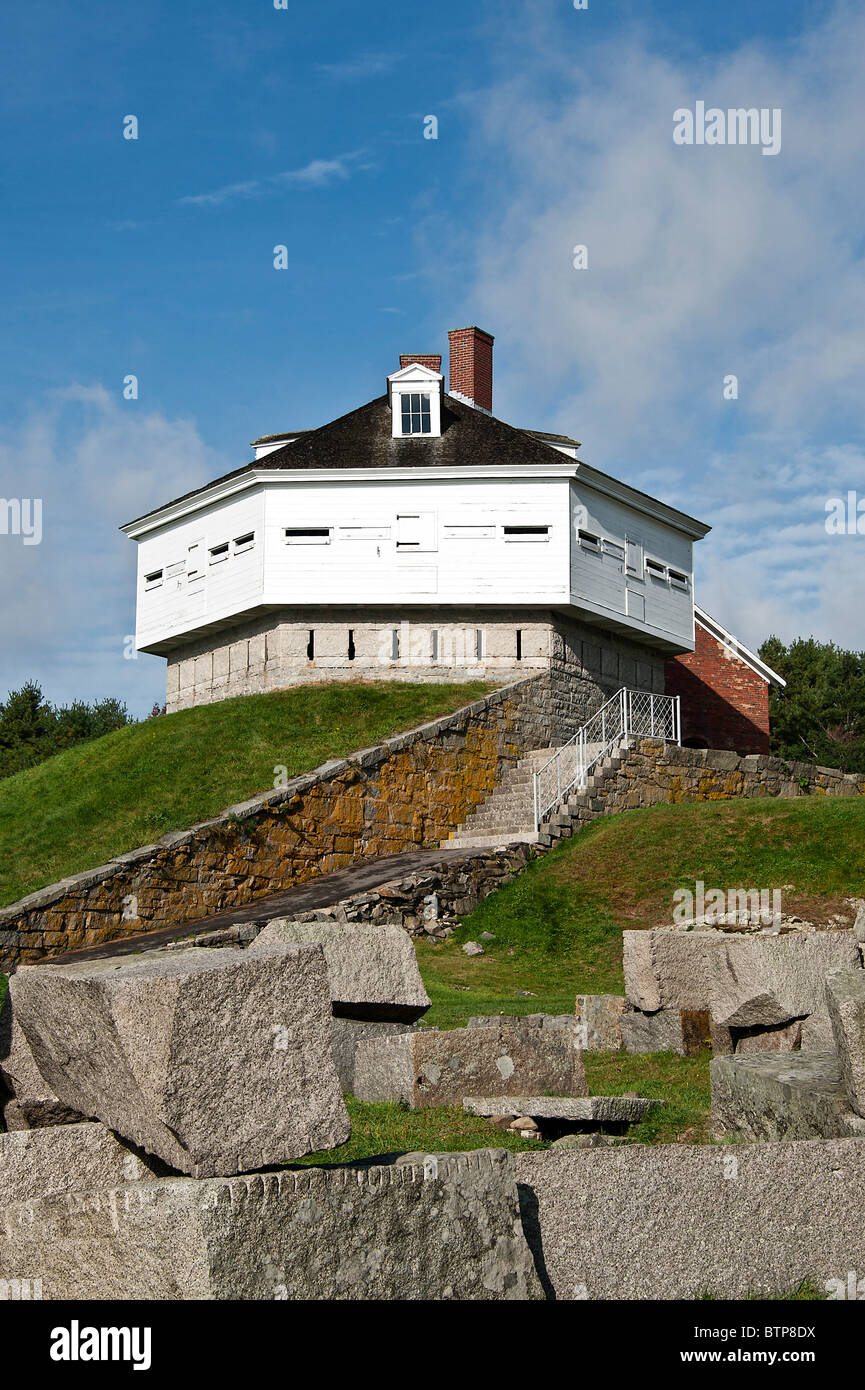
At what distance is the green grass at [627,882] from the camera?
64.0 ft

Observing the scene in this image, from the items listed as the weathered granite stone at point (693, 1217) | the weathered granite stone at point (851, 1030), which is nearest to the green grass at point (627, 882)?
the weathered granite stone at point (851, 1030)

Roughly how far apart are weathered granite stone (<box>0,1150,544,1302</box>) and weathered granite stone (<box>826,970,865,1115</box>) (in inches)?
77.4

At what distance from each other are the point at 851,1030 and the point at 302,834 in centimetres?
1809

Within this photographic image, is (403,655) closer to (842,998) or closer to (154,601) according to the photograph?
(154,601)

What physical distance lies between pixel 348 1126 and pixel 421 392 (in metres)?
30.5

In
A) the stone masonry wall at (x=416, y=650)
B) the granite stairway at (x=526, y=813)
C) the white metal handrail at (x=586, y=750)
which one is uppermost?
the stone masonry wall at (x=416, y=650)

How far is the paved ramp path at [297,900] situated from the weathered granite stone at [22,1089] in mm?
11838

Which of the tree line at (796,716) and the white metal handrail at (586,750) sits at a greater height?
the tree line at (796,716)

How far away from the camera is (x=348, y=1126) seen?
16.8ft

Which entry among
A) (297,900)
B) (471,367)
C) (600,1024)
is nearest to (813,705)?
(471,367)

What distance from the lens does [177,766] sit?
1041 inches

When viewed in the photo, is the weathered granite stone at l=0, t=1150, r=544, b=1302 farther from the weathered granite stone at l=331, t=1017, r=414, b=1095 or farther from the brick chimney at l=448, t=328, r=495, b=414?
the brick chimney at l=448, t=328, r=495, b=414

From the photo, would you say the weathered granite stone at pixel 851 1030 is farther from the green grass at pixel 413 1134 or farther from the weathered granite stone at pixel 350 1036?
the weathered granite stone at pixel 350 1036

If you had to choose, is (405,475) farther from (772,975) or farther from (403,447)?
(772,975)
